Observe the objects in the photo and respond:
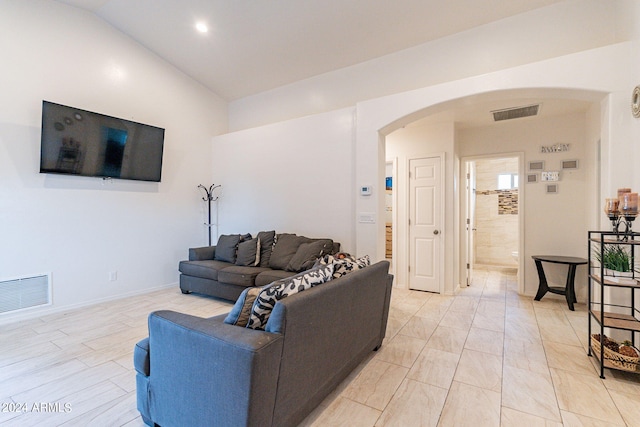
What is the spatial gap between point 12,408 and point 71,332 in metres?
1.31

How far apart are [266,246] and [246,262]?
36cm

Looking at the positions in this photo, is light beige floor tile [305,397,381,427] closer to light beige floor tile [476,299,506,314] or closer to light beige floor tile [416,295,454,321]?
light beige floor tile [416,295,454,321]

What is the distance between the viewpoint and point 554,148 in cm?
428

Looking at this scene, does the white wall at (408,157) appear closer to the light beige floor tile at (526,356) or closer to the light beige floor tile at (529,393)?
the light beige floor tile at (526,356)

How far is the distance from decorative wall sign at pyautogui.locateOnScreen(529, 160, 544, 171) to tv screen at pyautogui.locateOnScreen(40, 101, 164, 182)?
18.8 ft

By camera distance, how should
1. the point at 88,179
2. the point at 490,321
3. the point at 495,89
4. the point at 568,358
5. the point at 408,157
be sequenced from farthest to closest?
the point at 408,157 → the point at 88,179 → the point at 490,321 → the point at 495,89 → the point at 568,358

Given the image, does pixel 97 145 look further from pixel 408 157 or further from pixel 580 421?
pixel 580 421

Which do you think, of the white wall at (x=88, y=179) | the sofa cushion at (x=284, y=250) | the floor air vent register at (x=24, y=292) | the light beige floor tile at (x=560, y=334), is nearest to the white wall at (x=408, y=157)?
the light beige floor tile at (x=560, y=334)

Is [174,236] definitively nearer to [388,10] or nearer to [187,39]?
[187,39]

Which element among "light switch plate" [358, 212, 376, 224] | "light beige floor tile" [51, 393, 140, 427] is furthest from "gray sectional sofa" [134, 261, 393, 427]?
"light switch plate" [358, 212, 376, 224]

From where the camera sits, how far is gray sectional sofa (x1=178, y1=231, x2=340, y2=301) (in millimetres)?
3695

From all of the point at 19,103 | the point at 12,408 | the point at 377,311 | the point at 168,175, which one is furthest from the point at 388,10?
the point at 12,408

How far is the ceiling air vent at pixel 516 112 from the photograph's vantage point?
3.85 meters

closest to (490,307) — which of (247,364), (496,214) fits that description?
(247,364)
